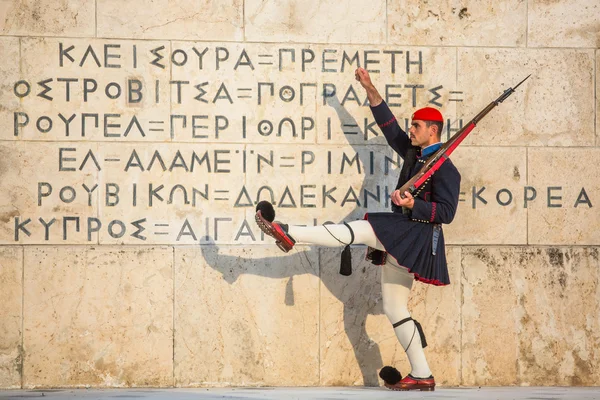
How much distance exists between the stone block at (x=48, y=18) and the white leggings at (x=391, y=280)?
2.76 metres

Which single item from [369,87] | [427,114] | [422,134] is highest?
[369,87]

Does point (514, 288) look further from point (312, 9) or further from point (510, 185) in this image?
point (312, 9)

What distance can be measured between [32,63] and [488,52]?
4.11 metres

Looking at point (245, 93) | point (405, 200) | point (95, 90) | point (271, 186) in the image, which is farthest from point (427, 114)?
point (95, 90)

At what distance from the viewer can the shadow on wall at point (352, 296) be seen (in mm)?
10141

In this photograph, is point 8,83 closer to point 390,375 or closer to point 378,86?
point 378,86

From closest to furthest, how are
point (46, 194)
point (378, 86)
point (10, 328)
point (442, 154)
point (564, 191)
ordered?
1. point (442, 154)
2. point (10, 328)
3. point (46, 194)
4. point (378, 86)
5. point (564, 191)

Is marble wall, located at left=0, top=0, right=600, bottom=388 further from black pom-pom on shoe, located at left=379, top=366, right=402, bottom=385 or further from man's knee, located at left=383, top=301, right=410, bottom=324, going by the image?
man's knee, located at left=383, top=301, right=410, bottom=324

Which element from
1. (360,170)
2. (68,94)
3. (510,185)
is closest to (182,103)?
(68,94)

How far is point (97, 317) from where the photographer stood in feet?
32.8

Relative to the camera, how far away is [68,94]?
10117 millimetres

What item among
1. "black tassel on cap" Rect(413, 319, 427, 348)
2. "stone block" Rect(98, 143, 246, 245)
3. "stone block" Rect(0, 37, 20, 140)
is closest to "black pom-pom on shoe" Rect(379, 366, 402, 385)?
"black tassel on cap" Rect(413, 319, 427, 348)

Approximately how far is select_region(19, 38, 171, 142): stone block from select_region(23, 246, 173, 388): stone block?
105 centimetres

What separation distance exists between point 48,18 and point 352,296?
3.66 m
